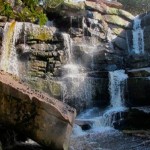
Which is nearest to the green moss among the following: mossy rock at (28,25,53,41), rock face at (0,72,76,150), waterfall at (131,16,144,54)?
mossy rock at (28,25,53,41)

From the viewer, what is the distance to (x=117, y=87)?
17.5 metres

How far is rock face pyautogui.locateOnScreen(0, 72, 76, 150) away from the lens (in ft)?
22.9

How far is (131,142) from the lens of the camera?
10164 millimetres

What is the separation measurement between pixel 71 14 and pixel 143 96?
323 inches

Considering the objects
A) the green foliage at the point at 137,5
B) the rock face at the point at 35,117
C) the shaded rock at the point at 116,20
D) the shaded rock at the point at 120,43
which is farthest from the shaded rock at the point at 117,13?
the rock face at the point at 35,117

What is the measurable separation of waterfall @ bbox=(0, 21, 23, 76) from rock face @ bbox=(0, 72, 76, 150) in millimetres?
9999

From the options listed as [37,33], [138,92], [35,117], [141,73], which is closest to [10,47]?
[37,33]

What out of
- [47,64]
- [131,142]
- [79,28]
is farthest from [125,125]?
[79,28]

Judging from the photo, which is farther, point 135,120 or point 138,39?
point 138,39

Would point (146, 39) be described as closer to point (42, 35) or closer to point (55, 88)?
point (42, 35)

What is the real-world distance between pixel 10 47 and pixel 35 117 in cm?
1141

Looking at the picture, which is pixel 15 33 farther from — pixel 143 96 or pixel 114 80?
pixel 143 96

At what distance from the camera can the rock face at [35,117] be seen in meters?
6.97

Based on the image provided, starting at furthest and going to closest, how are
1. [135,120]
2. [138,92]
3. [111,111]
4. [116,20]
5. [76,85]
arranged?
[116,20] → [76,85] → [138,92] → [111,111] → [135,120]
